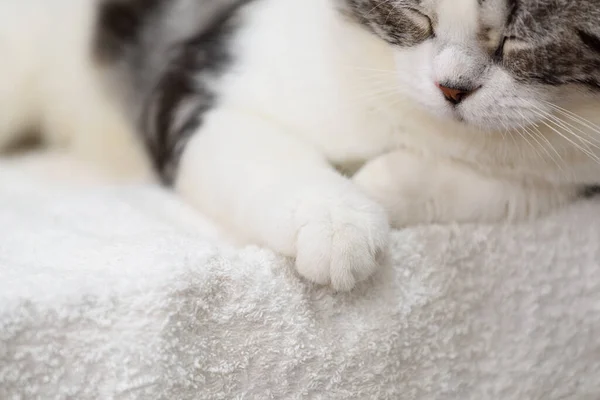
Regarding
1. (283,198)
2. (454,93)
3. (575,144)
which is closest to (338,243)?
(283,198)

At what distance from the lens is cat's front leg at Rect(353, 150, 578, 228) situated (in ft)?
3.06

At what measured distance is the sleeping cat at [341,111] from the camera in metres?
0.79

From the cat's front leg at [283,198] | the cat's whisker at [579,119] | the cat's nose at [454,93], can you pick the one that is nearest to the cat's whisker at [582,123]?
the cat's whisker at [579,119]

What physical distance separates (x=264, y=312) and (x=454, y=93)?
361 mm

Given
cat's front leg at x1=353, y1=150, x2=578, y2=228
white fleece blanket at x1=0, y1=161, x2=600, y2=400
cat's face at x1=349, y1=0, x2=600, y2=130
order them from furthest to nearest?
cat's front leg at x1=353, y1=150, x2=578, y2=228
cat's face at x1=349, y1=0, x2=600, y2=130
white fleece blanket at x1=0, y1=161, x2=600, y2=400

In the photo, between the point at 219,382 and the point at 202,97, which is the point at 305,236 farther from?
the point at 202,97

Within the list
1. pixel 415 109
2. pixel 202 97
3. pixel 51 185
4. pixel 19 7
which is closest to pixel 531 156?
pixel 415 109

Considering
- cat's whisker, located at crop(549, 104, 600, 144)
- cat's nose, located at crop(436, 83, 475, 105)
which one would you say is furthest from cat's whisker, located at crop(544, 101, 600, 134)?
cat's nose, located at crop(436, 83, 475, 105)

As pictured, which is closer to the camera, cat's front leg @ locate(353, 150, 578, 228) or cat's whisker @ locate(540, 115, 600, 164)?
cat's whisker @ locate(540, 115, 600, 164)

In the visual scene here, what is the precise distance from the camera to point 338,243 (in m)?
0.78

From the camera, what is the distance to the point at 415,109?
0.94m

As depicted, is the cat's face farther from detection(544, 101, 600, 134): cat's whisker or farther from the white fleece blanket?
the white fleece blanket

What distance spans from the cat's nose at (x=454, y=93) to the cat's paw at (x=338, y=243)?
0.59ft

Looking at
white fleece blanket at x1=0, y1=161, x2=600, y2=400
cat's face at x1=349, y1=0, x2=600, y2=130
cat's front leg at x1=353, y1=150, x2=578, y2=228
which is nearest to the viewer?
white fleece blanket at x1=0, y1=161, x2=600, y2=400
